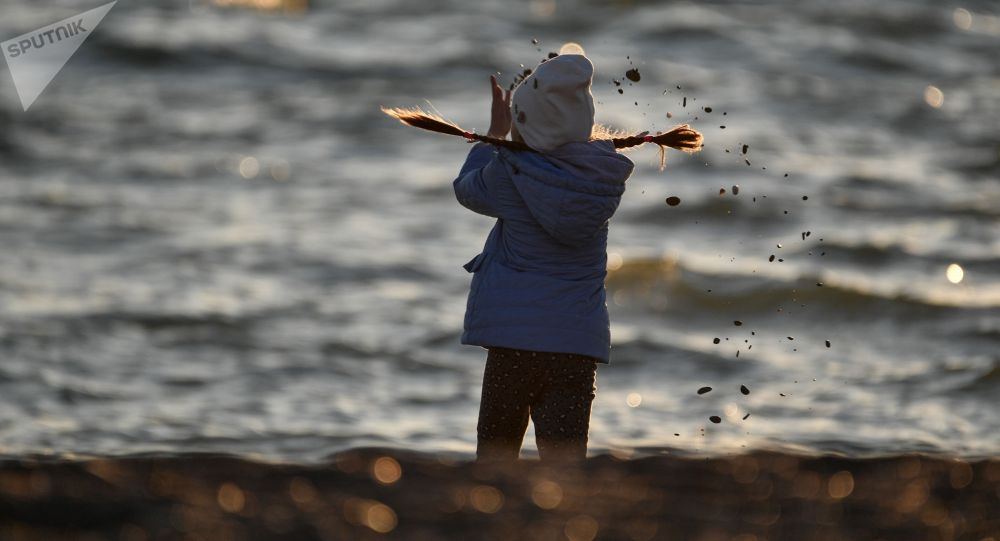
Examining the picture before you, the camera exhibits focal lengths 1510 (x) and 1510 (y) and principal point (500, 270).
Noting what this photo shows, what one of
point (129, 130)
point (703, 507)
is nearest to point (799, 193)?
point (129, 130)

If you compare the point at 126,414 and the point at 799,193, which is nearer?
the point at 126,414

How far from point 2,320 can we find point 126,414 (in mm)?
1963

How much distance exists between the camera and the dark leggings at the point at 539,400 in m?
4.89

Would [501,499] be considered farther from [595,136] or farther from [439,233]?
[439,233]

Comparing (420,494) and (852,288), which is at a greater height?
(420,494)

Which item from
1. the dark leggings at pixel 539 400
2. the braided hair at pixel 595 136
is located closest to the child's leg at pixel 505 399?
the dark leggings at pixel 539 400

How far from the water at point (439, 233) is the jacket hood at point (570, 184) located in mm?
2081

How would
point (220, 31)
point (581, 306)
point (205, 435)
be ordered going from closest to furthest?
point (581, 306), point (205, 435), point (220, 31)

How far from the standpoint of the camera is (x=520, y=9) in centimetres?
1977

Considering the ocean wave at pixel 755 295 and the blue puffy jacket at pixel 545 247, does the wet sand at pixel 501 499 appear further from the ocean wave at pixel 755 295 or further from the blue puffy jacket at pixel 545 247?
the ocean wave at pixel 755 295

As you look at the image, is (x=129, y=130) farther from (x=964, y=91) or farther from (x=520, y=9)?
(x=964, y=91)

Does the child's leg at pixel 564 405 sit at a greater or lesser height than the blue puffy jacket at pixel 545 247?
lesser

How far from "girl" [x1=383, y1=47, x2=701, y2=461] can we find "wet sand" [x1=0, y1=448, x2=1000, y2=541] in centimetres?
29

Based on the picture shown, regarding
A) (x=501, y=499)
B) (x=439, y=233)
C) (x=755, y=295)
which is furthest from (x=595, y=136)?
(x=439, y=233)
